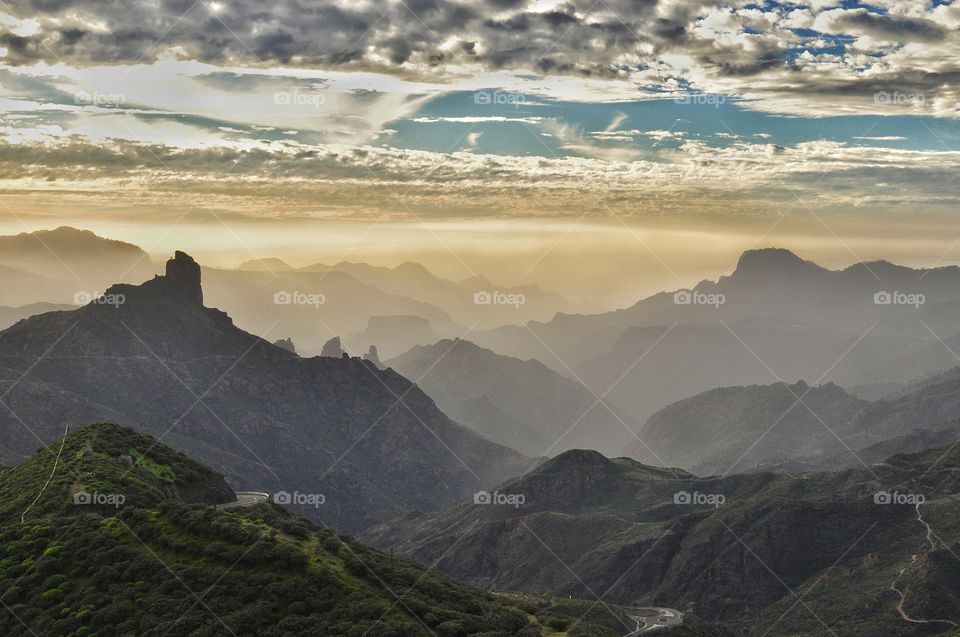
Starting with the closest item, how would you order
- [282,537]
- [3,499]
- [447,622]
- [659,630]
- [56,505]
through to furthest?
[447,622]
[282,537]
[56,505]
[3,499]
[659,630]

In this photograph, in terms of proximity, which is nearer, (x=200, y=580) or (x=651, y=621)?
(x=200, y=580)

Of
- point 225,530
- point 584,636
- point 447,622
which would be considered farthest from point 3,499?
point 584,636

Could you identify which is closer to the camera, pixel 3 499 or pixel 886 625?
pixel 3 499

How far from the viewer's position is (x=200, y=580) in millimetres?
74562

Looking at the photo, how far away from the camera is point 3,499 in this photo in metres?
104

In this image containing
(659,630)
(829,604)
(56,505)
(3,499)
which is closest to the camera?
(56,505)

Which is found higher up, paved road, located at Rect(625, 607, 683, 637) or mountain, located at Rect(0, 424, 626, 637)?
mountain, located at Rect(0, 424, 626, 637)

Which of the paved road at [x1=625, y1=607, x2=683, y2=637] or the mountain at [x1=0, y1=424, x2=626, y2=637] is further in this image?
the paved road at [x1=625, y1=607, x2=683, y2=637]

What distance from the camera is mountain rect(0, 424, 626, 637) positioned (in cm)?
6950

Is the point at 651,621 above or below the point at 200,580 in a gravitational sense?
below

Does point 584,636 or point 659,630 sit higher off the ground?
point 584,636

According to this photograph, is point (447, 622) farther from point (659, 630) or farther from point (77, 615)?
point (659, 630)

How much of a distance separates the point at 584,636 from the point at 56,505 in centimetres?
5804

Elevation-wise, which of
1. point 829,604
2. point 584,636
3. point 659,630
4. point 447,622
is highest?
point 447,622
